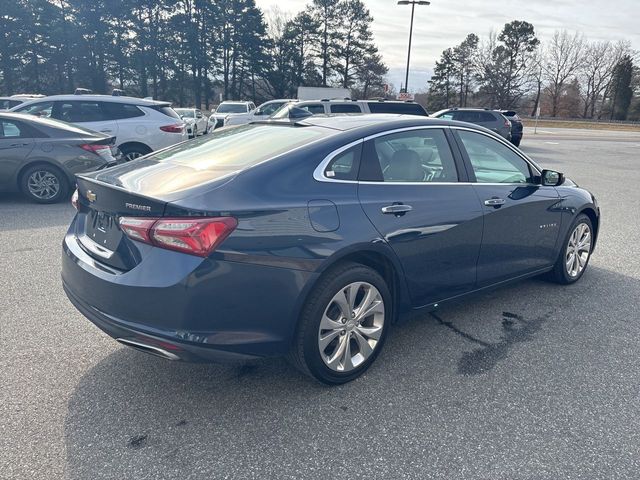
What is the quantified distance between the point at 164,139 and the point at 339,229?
8.77 m

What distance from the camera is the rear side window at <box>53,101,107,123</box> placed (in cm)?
1001

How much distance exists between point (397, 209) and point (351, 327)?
812 mm

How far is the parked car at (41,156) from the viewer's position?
25.6 ft

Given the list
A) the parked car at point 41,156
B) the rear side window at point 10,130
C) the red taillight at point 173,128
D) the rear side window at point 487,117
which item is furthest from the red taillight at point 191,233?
the rear side window at point 487,117

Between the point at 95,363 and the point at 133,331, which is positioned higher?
the point at 133,331

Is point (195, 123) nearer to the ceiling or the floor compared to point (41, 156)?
nearer to the ceiling

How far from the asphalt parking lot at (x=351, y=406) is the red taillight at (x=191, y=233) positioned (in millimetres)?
998

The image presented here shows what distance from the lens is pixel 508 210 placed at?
3.95 meters

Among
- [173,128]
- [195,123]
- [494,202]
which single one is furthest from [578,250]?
[195,123]

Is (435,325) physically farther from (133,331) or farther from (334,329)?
(133,331)

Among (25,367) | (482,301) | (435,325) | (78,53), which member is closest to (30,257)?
(25,367)

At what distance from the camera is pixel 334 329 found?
2.95 metres

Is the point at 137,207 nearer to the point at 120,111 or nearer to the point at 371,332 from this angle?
the point at 371,332

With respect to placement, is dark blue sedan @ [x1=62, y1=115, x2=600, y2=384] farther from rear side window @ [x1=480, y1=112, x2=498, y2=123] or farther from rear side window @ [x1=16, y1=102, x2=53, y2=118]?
rear side window @ [x1=480, y1=112, x2=498, y2=123]
